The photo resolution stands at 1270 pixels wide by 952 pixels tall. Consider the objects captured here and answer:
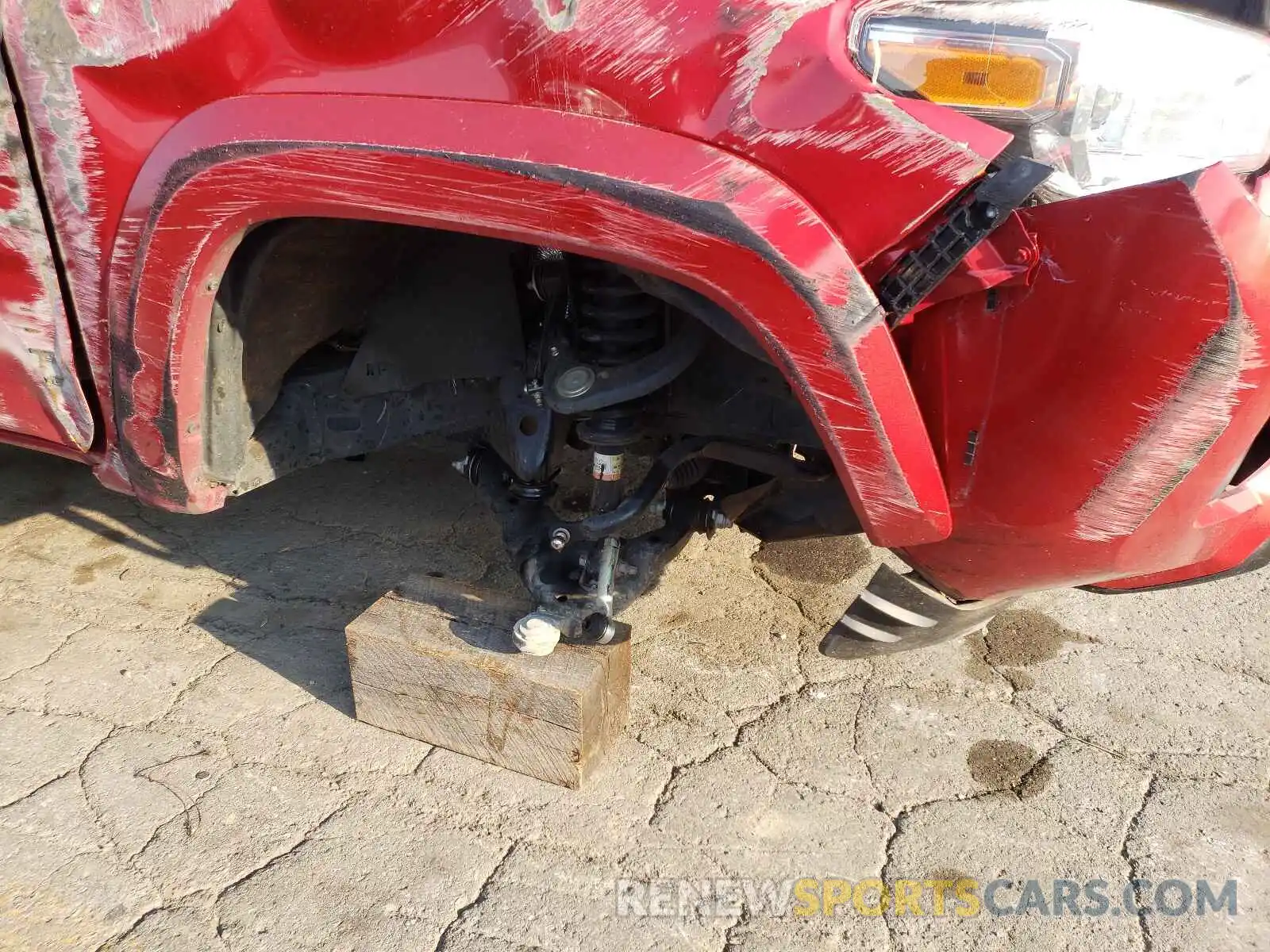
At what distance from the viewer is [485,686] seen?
2.01 meters

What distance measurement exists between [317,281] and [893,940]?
5.38 feet

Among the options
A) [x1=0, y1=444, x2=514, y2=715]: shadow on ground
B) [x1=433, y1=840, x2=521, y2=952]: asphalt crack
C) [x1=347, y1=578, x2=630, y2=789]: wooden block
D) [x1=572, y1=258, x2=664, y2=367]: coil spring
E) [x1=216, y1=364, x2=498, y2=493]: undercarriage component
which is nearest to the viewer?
[x1=433, y1=840, x2=521, y2=952]: asphalt crack

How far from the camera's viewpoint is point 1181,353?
1.29 m

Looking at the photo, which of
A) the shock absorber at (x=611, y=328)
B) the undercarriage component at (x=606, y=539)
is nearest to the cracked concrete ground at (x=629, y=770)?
the undercarriage component at (x=606, y=539)

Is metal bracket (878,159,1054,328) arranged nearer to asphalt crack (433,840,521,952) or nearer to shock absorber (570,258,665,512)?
shock absorber (570,258,665,512)

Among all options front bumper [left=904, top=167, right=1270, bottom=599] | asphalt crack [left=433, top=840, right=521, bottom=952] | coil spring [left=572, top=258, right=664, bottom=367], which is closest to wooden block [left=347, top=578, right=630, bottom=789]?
asphalt crack [left=433, top=840, right=521, bottom=952]

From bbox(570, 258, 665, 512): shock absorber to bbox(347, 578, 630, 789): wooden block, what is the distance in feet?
1.52

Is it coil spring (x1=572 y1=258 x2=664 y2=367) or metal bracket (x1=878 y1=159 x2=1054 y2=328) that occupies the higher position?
metal bracket (x1=878 y1=159 x2=1054 y2=328)

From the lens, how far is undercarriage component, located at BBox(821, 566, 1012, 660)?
1804 mm

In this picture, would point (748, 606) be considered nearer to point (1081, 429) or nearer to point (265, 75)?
point (1081, 429)

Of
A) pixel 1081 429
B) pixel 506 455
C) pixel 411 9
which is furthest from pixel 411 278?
pixel 1081 429

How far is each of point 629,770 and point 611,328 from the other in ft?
3.04

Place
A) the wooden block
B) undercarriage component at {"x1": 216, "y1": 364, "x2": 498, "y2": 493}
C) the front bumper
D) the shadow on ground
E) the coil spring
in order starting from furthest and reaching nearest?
the shadow on ground
undercarriage component at {"x1": 216, "y1": 364, "x2": 498, "y2": 493}
the wooden block
the coil spring
the front bumper

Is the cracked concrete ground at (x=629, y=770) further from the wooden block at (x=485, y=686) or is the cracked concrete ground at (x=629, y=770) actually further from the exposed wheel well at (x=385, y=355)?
the exposed wheel well at (x=385, y=355)
